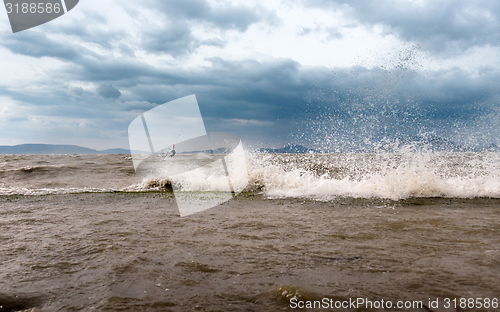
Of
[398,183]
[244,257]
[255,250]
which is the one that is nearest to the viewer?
[244,257]

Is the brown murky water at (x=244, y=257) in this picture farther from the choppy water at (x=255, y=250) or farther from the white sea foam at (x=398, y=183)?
the white sea foam at (x=398, y=183)

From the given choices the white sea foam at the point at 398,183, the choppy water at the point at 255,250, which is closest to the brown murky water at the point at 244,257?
the choppy water at the point at 255,250

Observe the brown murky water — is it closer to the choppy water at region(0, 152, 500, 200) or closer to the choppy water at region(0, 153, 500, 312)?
the choppy water at region(0, 153, 500, 312)

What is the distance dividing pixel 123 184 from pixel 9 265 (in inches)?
326

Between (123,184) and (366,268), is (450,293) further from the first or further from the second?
(123,184)

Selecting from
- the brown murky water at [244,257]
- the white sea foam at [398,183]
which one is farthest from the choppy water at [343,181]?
the brown murky water at [244,257]

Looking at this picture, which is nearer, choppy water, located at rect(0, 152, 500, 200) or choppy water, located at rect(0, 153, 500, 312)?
choppy water, located at rect(0, 153, 500, 312)

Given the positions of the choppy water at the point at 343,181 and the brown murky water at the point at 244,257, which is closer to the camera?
the brown murky water at the point at 244,257

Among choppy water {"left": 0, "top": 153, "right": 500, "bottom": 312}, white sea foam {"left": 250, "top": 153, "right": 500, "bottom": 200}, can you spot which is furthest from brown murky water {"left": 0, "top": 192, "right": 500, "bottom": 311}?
white sea foam {"left": 250, "top": 153, "right": 500, "bottom": 200}

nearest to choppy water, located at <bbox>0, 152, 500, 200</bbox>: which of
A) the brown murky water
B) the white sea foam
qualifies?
the white sea foam

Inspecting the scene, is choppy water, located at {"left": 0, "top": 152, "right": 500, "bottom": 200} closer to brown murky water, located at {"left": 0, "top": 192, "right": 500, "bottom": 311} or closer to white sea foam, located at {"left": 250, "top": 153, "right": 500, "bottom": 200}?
white sea foam, located at {"left": 250, "top": 153, "right": 500, "bottom": 200}

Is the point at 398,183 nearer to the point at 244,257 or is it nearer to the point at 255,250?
the point at 255,250

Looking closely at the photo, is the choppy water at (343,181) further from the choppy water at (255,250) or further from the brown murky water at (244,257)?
the brown murky water at (244,257)

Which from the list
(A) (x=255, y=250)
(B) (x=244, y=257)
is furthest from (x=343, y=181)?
(B) (x=244, y=257)
